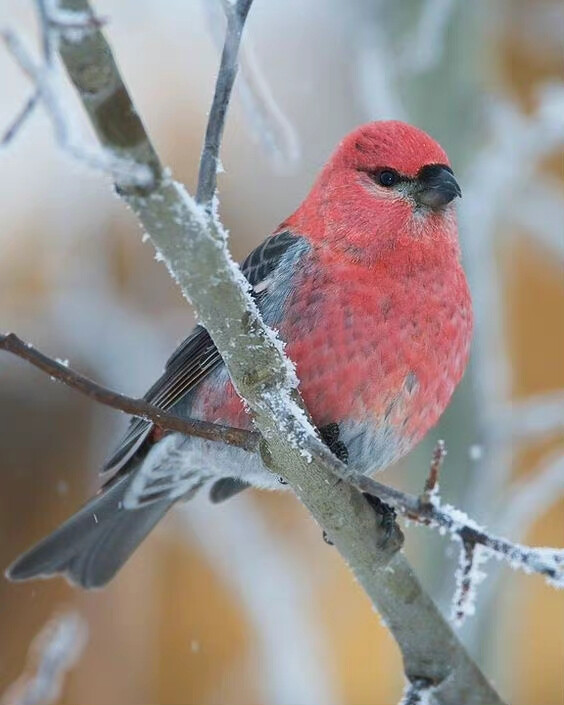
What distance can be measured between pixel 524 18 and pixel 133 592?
3398 millimetres

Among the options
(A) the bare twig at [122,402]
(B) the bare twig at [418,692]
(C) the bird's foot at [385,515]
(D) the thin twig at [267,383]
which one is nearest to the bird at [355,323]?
(C) the bird's foot at [385,515]

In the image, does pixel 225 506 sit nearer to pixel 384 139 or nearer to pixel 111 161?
pixel 384 139

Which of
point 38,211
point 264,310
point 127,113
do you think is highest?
point 38,211

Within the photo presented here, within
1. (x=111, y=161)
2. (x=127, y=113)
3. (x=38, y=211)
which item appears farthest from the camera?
(x=38, y=211)

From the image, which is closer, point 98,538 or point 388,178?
point 388,178

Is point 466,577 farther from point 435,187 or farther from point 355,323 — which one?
point 435,187

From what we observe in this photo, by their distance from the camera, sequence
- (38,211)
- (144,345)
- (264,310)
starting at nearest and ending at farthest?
(264,310), (144,345), (38,211)

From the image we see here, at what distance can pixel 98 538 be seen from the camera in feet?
10.6

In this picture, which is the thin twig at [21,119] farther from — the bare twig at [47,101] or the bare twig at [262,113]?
the bare twig at [262,113]

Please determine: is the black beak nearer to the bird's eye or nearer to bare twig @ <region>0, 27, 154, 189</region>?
the bird's eye

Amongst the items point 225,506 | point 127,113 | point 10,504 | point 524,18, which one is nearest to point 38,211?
point 10,504

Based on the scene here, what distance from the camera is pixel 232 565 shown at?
4.21m

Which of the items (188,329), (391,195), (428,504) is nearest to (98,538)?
(391,195)

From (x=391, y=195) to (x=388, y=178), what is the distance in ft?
0.22
